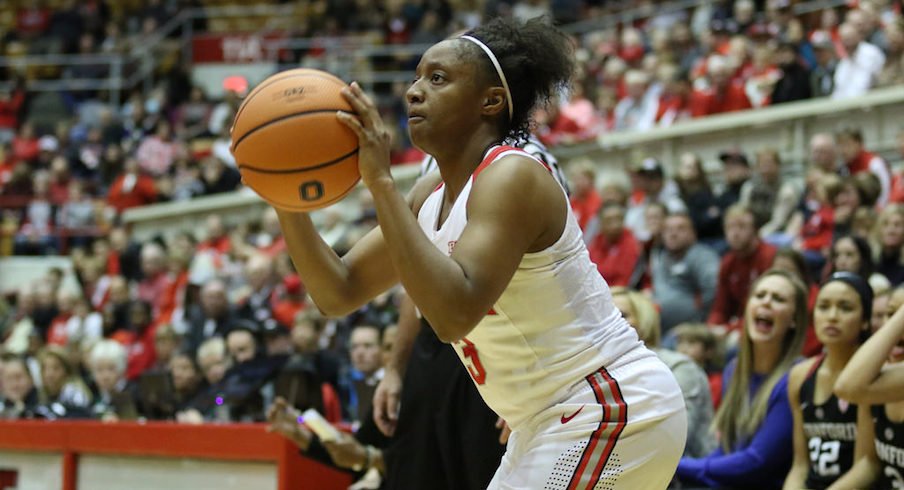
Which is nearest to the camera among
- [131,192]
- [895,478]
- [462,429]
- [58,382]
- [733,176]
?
[462,429]

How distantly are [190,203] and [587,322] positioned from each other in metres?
13.5

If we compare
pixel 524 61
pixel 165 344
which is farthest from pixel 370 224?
pixel 524 61

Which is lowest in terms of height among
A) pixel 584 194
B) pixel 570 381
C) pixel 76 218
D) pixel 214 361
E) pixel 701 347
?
pixel 76 218

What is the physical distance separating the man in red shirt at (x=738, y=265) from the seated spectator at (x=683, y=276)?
0.77 ft

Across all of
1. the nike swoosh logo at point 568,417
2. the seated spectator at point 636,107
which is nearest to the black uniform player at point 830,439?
the nike swoosh logo at point 568,417

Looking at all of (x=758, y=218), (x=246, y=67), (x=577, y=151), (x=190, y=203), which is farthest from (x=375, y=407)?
(x=246, y=67)

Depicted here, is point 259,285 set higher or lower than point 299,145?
lower

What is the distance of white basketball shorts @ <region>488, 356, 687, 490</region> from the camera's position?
301cm

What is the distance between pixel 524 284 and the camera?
3.01 metres

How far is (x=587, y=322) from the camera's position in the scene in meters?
3.07

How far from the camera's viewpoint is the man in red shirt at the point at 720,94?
39.3ft

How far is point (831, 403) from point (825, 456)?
0.72ft

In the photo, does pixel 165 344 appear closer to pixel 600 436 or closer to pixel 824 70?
pixel 824 70

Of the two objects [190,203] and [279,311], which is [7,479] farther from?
[190,203]
